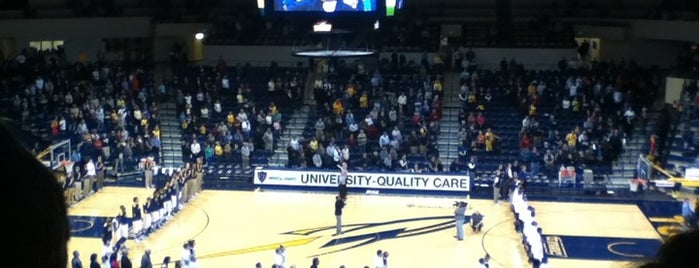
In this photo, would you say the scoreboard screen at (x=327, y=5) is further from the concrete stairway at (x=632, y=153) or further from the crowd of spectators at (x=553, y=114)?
the concrete stairway at (x=632, y=153)

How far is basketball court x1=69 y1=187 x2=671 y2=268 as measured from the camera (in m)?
20.3

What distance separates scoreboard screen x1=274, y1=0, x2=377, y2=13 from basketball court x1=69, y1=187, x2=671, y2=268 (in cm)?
A: 574

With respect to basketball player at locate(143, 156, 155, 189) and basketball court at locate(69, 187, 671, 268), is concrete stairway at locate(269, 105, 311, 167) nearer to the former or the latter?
basketball court at locate(69, 187, 671, 268)

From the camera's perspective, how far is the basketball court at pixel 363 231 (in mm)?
20344

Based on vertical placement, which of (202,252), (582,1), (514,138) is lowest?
(202,252)

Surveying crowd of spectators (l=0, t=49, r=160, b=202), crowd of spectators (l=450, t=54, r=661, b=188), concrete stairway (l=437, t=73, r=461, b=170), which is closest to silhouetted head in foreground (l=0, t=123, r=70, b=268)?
crowd of spectators (l=450, t=54, r=661, b=188)

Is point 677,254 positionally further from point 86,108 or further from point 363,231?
point 86,108

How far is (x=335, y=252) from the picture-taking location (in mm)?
20797

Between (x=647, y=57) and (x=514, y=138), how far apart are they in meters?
10.0

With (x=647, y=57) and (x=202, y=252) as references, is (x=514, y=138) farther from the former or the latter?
(x=202, y=252)

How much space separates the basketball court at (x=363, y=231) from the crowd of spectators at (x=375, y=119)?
2.22m

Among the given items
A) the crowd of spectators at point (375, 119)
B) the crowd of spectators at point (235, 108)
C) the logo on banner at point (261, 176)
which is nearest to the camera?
the logo on banner at point (261, 176)

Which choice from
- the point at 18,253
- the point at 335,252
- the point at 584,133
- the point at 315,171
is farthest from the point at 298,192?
the point at 18,253

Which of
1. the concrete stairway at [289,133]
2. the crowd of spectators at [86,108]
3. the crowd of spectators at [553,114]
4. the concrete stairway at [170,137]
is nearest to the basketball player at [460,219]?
the crowd of spectators at [553,114]
